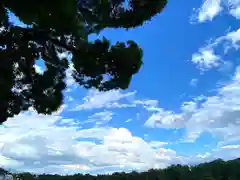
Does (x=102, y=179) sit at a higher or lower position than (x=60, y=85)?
higher

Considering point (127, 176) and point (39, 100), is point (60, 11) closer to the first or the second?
point (39, 100)

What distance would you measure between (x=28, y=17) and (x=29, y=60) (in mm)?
→ 3519

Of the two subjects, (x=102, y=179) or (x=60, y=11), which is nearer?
(x=60, y=11)

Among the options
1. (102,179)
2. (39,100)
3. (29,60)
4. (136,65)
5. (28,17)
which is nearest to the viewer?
(28,17)

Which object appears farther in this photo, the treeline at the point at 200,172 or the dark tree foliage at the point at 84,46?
the treeline at the point at 200,172

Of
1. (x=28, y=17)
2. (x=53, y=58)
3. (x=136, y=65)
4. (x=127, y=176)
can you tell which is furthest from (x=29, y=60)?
(x=127, y=176)

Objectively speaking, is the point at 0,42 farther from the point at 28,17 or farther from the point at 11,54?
the point at 28,17

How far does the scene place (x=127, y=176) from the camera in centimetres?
3284

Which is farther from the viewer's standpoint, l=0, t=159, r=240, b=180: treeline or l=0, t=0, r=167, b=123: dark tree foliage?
l=0, t=159, r=240, b=180: treeline

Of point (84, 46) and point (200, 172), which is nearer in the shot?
point (84, 46)

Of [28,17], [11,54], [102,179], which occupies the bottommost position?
[28,17]

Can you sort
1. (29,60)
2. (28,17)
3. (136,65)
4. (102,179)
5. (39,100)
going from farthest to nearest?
(102,179) → (39,100) → (29,60) → (136,65) → (28,17)

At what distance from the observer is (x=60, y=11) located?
6574mm

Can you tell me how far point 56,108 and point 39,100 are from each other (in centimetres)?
49
